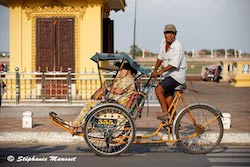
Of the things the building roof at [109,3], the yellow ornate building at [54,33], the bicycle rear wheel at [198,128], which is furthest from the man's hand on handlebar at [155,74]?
the building roof at [109,3]

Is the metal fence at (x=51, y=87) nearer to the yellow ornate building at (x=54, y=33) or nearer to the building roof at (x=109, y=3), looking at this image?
the yellow ornate building at (x=54, y=33)

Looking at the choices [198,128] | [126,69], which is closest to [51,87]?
[126,69]

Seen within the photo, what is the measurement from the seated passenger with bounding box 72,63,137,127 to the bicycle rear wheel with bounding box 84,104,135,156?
223 mm

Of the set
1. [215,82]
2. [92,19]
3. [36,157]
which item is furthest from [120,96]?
[215,82]

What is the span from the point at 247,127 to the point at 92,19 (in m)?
7.66

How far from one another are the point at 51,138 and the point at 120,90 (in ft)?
7.28

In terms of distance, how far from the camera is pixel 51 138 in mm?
9422

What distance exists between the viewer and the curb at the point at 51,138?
30.6ft

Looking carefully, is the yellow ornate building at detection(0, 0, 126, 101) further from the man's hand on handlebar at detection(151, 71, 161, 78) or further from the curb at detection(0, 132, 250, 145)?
the man's hand on handlebar at detection(151, 71, 161, 78)

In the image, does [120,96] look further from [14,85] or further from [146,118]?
[14,85]

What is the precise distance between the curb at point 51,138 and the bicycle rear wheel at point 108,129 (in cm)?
171

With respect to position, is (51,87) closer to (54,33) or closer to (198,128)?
(54,33)

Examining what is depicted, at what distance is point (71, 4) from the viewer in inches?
652

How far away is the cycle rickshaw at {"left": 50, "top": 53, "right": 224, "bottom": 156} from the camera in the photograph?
754 cm
